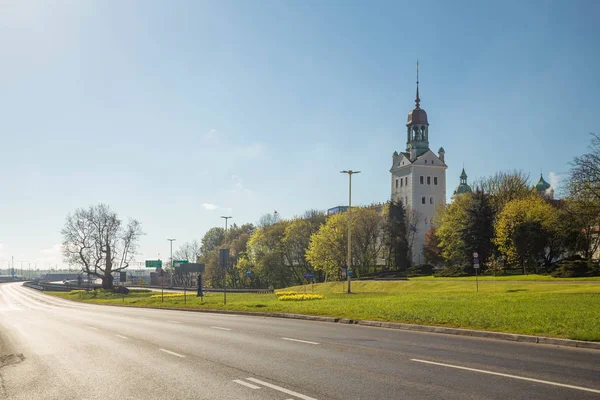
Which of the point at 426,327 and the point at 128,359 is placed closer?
the point at 128,359

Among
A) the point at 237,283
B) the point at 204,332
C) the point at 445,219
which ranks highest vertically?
the point at 445,219

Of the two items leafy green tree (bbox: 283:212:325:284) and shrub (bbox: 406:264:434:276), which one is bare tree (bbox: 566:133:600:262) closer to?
shrub (bbox: 406:264:434:276)

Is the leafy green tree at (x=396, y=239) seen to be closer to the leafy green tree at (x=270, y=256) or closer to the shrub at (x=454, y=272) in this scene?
the shrub at (x=454, y=272)

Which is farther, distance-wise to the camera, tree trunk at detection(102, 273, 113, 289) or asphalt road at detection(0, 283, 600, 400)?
tree trunk at detection(102, 273, 113, 289)

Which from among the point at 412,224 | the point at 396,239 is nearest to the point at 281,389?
the point at 396,239

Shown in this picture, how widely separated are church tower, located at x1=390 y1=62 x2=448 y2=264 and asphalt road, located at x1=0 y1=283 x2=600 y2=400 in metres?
87.3

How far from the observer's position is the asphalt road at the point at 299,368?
7.96m

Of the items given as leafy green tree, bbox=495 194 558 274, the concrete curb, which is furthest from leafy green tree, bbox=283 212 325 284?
the concrete curb

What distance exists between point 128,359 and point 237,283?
93.6 m

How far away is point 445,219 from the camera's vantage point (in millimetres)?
77062

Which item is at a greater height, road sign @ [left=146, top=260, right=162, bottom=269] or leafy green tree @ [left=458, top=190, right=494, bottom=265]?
leafy green tree @ [left=458, top=190, right=494, bottom=265]

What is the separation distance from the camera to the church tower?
10169 centimetres

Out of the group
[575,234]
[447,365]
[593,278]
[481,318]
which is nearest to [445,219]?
[575,234]

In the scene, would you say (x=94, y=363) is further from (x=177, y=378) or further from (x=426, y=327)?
(x=426, y=327)
